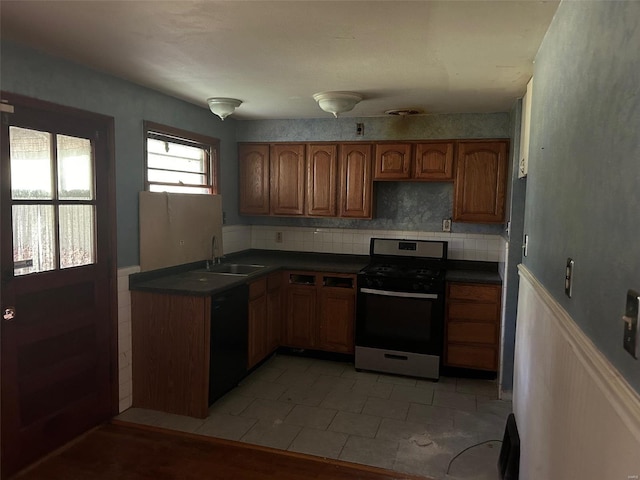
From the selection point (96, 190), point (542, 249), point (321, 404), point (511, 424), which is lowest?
point (321, 404)

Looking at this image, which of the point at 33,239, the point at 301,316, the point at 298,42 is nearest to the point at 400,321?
the point at 301,316

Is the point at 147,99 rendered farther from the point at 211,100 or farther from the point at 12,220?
the point at 12,220

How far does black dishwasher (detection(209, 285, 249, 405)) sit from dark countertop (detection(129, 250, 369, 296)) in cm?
10

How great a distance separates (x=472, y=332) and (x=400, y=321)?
614 millimetres

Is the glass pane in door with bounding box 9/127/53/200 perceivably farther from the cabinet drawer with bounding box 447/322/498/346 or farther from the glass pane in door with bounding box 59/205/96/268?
the cabinet drawer with bounding box 447/322/498/346

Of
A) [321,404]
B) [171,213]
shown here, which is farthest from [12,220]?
[321,404]

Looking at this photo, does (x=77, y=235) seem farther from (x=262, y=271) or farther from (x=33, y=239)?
(x=262, y=271)

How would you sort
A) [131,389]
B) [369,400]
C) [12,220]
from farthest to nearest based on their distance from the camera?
[369,400]
[131,389]
[12,220]

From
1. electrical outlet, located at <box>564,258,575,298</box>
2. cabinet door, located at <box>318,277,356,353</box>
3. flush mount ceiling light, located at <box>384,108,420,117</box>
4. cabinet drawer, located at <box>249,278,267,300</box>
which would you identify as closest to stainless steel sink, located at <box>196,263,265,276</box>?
cabinet drawer, located at <box>249,278,267,300</box>

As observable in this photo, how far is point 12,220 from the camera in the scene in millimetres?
2443

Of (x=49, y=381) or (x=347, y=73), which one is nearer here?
(x=49, y=381)

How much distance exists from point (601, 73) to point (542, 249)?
3.04ft

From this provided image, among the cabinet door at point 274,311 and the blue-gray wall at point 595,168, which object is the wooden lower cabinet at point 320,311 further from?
the blue-gray wall at point 595,168

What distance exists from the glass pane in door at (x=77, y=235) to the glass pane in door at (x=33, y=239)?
0.24 ft
